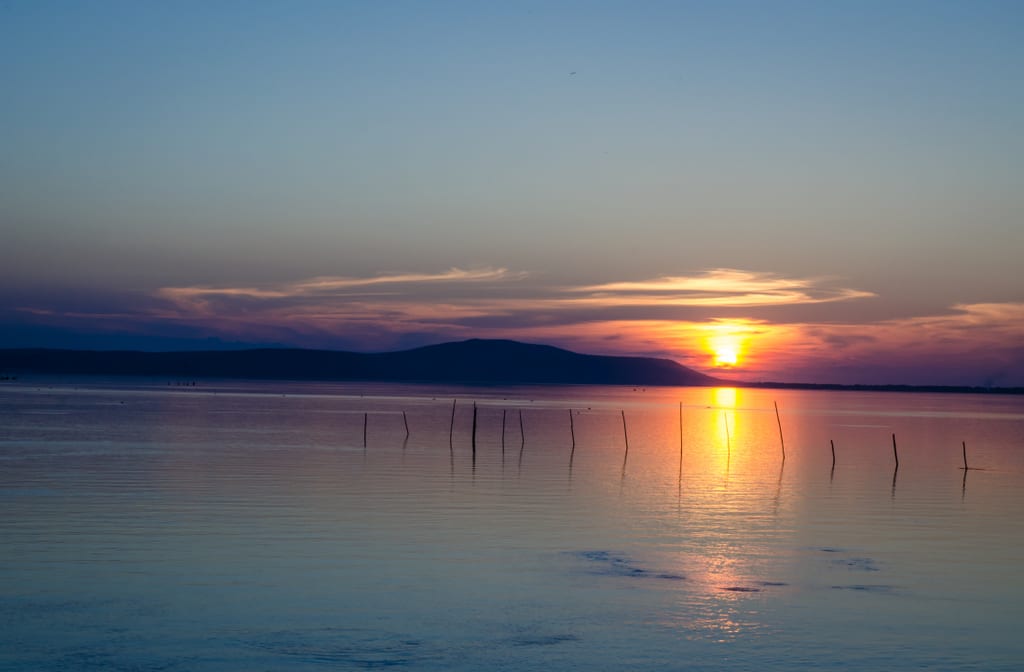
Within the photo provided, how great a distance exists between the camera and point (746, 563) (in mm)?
23438

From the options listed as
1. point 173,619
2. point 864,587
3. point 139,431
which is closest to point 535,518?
point 864,587

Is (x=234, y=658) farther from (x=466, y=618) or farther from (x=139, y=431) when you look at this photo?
(x=139, y=431)

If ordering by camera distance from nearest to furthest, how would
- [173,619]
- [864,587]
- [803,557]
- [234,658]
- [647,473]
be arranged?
[234,658] → [173,619] → [864,587] → [803,557] → [647,473]

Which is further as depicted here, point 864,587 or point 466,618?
point 864,587

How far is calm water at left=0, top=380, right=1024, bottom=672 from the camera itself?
52.6 ft

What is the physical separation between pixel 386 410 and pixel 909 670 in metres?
89.4

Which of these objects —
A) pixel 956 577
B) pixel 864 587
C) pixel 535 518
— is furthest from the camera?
pixel 535 518

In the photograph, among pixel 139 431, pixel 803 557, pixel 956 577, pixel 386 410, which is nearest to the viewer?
pixel 956 577

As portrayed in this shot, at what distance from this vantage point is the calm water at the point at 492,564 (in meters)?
16.0

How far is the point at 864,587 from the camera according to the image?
835 inches

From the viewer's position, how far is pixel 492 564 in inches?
888

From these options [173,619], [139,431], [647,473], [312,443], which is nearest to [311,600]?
[173,619]

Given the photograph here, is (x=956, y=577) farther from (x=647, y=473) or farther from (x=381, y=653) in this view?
A: (x=647, y=473)

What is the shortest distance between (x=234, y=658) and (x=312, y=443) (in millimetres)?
41890
